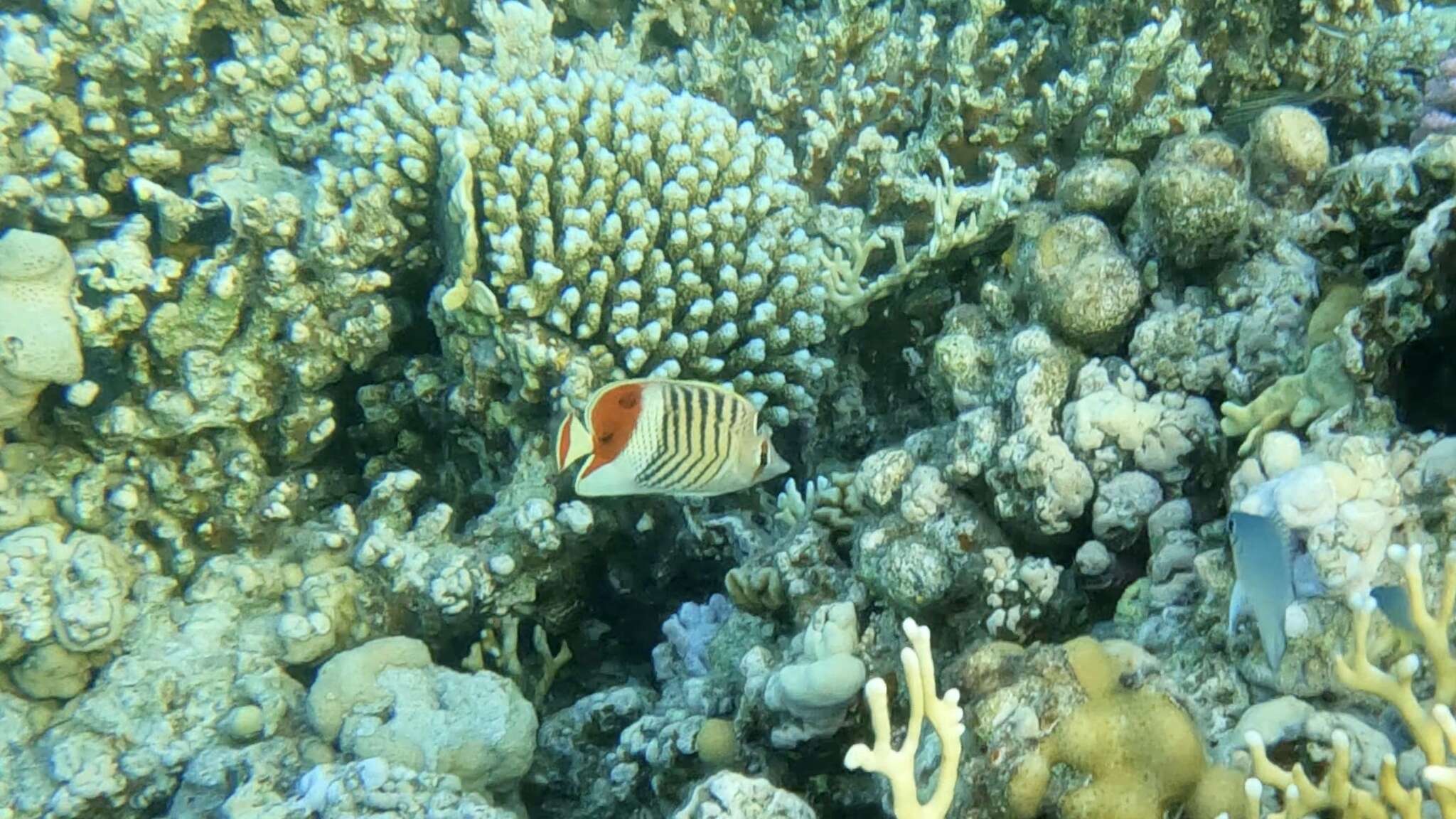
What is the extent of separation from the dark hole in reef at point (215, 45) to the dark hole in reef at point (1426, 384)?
12.3 ft

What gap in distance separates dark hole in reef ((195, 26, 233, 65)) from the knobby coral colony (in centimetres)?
3

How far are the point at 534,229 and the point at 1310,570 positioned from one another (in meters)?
2.30

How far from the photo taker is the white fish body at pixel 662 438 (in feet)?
7.52

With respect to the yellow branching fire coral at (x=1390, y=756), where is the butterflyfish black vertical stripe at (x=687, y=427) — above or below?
below

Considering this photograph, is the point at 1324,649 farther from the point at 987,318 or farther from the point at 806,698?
the point at 987,318

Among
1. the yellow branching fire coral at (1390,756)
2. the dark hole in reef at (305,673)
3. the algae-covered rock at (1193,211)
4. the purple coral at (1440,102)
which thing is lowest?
the dark hole in reef at (305,673)

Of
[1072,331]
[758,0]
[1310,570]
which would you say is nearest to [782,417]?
[1072,331]

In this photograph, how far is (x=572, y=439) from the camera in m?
2.30

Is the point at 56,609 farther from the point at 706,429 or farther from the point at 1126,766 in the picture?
the point at 1126,766

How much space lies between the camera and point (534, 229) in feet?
10.1

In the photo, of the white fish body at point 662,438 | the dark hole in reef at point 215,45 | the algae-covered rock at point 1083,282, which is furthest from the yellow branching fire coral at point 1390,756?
the dark hole in reef at point 215,45

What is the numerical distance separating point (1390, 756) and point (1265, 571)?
1.23 feet

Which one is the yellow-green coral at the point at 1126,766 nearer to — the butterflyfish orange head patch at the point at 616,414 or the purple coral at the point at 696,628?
the butterflyfish orange head patch at the point at 616,414

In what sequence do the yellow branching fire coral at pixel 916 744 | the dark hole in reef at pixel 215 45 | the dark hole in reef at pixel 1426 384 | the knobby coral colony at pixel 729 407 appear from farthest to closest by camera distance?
the dark hole in reef at pixel 215 45 → the dark hole in reef at pixel 1426 384 → the knobby coral colony at pixel 729 407 → the yellow branching fire coral at pixel 916 744
